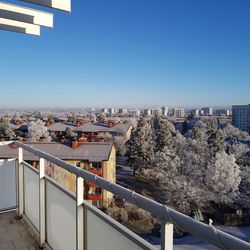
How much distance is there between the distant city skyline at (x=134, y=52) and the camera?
47.4 feet

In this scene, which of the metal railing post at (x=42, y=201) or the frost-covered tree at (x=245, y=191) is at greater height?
the metal railing post at (x=42, y=201)

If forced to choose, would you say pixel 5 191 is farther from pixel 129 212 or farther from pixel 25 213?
pixel 129 212

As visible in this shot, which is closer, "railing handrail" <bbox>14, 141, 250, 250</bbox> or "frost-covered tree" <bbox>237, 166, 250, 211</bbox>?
"railing handrail" <bbox>14, 141, 250, 250</bbox>

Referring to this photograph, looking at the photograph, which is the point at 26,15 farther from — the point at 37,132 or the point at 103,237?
the point at 37,132

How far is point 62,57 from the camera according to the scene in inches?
824

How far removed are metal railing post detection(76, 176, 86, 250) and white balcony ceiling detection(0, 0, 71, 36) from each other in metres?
1.70

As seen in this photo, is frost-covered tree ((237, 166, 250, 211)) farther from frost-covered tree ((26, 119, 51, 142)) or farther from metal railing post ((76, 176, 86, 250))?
frost-covered tree ((26, 119, 51, 142))

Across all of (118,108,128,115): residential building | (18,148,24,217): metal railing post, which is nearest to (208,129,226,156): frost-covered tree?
(18,148,24,217): metal railing post

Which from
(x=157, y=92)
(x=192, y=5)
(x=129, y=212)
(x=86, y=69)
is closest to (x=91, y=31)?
(x=192, y=5)

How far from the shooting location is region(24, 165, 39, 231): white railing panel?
259 cm

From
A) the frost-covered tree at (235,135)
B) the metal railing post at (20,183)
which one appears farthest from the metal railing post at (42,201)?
the frost-covered tree at (235,135)

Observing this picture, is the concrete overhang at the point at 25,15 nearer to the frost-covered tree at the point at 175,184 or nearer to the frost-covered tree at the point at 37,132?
the frost-covered tree at the point at 175,184

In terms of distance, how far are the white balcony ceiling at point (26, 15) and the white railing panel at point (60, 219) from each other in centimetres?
160

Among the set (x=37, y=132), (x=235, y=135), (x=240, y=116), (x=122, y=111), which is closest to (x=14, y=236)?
(x=37, y=132)
